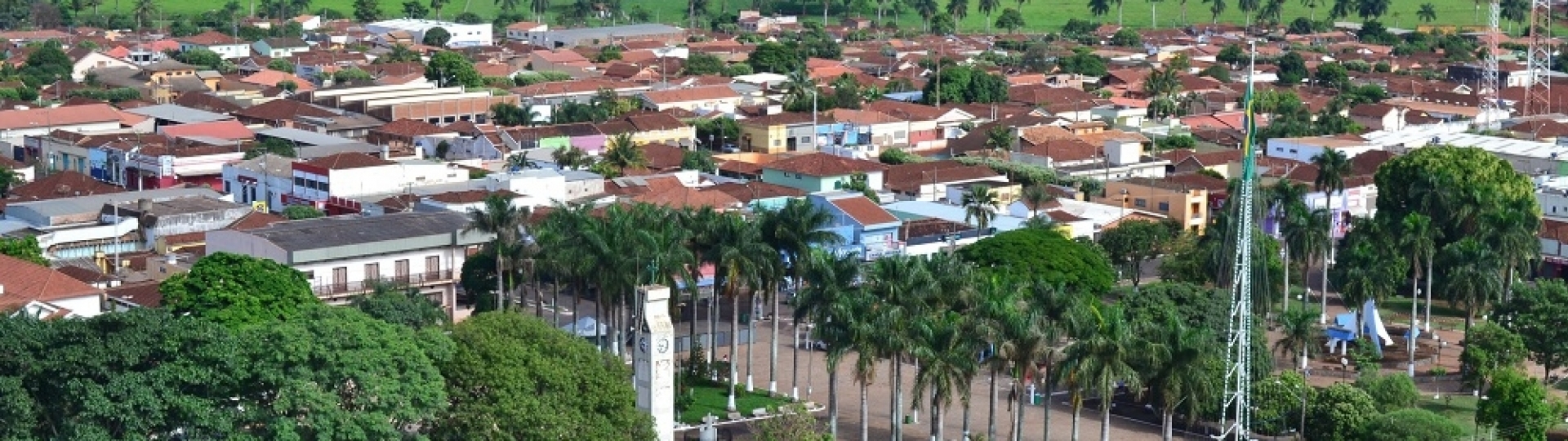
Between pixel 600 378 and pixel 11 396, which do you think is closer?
pixel 11 396

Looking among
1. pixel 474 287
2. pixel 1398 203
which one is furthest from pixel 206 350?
pixel 1398 203

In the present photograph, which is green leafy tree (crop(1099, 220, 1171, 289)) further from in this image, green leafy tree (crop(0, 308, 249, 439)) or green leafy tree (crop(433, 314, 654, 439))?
green leafy tree (crop(0, 308, 249, 439))

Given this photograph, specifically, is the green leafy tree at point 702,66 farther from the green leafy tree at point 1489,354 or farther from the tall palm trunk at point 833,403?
the tall palm trunk at point 833,403

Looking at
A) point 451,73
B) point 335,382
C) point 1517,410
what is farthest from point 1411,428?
point 451,73

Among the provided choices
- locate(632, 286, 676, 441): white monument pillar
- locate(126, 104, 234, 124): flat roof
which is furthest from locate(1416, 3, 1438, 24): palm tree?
locate(632, 286, 676, 441): white monument pillar

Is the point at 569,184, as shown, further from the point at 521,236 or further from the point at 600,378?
the point at 600,378
